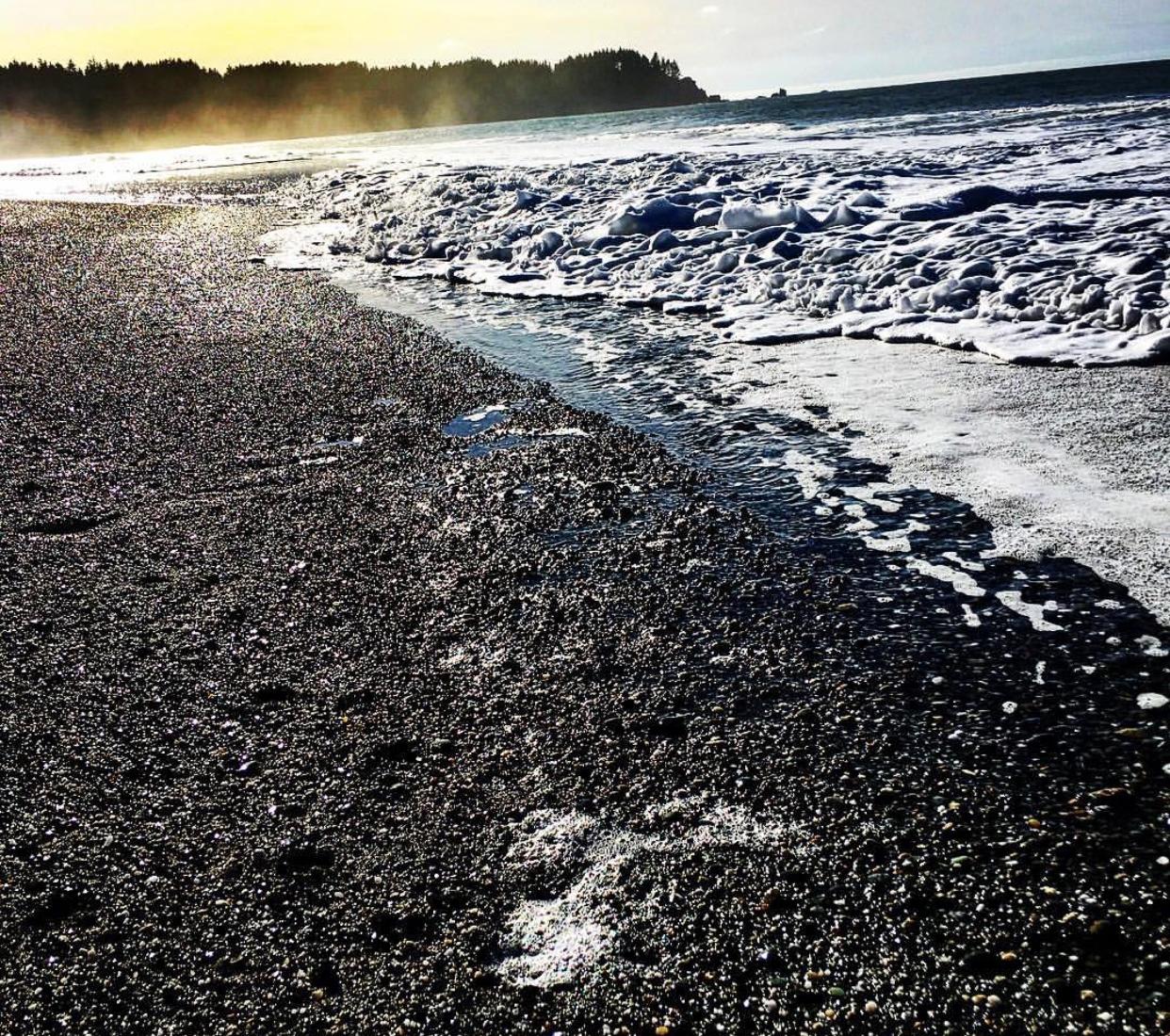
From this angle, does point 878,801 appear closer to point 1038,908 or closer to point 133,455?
point 1038,908

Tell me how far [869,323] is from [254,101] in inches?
4364

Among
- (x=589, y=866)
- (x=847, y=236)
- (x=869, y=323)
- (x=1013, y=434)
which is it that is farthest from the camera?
(x=847, y=236)

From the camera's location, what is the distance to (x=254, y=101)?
95.6 metres

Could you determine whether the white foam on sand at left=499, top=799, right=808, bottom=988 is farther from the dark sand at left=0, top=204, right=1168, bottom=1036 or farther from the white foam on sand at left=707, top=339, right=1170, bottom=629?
the white foam on sand at left=707, top=339, right=1170, bottom=629

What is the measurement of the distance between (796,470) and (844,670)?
4.17ft

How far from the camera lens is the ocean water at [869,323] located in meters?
2.39

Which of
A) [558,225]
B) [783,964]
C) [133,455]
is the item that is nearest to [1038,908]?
[783,964]

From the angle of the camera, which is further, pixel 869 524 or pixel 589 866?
pixel 869 524

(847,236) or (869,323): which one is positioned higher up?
(847,236)

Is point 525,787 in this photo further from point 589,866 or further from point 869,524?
point 869,524

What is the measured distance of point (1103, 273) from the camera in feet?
17.5

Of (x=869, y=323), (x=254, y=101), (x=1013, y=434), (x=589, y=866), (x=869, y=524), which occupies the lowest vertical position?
(x=589, y=866)

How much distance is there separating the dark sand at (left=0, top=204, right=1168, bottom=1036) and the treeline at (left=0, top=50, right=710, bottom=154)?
77967 mm

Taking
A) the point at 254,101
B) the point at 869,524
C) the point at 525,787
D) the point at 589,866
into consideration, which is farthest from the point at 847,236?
the point at 254,101
